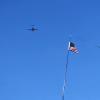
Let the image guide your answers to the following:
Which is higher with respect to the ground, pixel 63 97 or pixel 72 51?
pixel 72 51

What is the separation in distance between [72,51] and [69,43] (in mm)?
1832

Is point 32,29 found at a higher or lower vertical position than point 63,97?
higher

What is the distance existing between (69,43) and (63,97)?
406 inches

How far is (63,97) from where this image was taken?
462 ft

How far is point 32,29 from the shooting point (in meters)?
147

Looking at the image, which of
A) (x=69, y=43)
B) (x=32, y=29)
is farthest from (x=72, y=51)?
(x=32, y=29)

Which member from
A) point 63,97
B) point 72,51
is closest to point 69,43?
point 72,51

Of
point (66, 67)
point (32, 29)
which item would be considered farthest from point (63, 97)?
point (32, 29)

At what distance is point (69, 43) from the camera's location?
14088cm

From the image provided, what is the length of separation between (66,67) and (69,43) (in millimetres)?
4599

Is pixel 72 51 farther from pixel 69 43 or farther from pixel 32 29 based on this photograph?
pixel 32 29

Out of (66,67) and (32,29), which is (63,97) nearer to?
(66,67)

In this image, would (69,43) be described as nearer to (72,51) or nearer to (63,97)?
(72,51)

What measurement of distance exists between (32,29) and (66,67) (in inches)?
451
